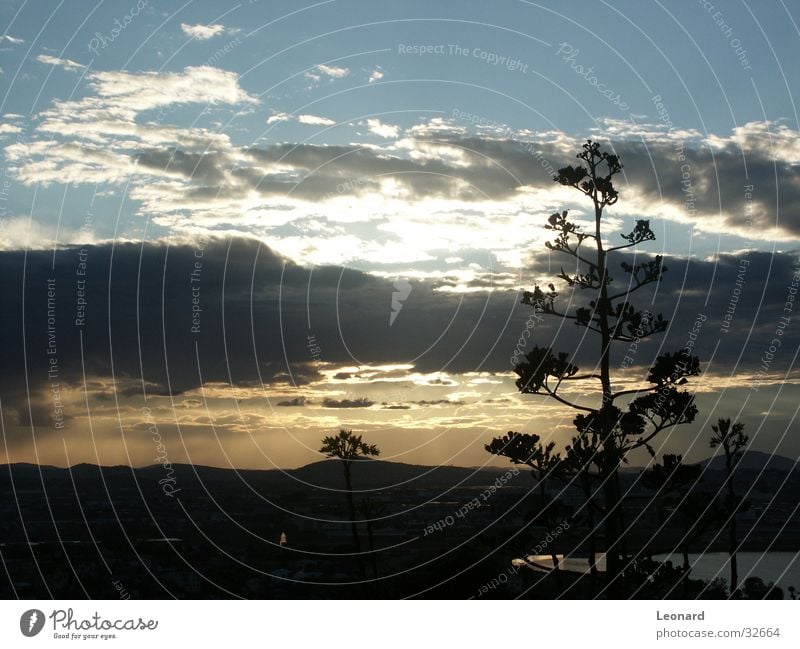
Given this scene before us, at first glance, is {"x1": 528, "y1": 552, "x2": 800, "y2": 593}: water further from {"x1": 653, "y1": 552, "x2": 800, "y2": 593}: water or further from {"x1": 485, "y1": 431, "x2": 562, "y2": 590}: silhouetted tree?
{"x1": 485, "y1": 431, "x2": 562, "y2": 590}: silhouetted tree

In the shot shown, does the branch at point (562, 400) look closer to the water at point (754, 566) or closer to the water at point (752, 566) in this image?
the water at point (752, 566)

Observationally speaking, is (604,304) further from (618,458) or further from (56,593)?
(56,593)

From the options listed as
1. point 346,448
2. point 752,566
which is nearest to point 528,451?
point 346,448

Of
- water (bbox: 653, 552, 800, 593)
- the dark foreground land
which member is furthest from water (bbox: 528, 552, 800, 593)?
the dark foreground land

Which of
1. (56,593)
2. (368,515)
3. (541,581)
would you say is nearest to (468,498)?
(368,515)

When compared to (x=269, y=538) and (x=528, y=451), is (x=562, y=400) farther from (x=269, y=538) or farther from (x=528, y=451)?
(x=269, y=538)

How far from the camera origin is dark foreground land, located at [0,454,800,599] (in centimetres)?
2295

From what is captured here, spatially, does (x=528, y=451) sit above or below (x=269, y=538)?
above

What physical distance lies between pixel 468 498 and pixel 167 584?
44.6ft

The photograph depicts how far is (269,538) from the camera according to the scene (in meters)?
29.2

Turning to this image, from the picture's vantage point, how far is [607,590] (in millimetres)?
20578

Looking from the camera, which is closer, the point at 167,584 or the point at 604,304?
the point at 604,304

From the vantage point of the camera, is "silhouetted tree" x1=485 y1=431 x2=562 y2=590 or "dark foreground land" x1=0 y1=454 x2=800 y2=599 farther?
"dark foreground land" x1=0 y1=454 x2=800 y2=599

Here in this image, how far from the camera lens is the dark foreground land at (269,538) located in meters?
23.0
